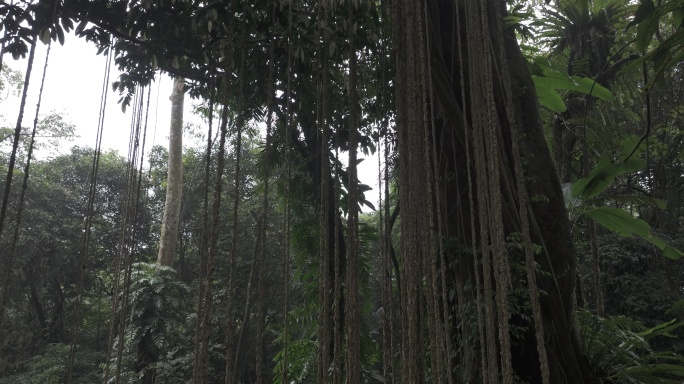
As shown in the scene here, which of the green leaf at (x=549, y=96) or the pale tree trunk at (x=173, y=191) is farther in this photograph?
the pale tree trunk at (x=173, y=191)

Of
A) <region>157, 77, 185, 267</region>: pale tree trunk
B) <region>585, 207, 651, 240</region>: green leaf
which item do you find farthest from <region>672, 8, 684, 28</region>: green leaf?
<region>157, 77, 185, 267</region>: pale tree trunk

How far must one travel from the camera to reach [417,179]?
47.4 inches

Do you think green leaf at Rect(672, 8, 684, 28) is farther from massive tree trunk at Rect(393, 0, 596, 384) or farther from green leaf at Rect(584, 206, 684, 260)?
green leaf at Rect(584, 206, 684, 260)

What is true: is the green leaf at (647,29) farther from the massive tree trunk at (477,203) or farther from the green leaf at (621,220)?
the green leaf at (621,220)

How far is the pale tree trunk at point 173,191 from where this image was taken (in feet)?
16.8

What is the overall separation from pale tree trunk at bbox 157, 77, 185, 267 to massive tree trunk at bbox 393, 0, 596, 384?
3667mm

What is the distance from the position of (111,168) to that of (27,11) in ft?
26.0

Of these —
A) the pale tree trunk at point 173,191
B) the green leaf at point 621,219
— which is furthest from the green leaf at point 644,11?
the pale tree trunk at point 173,191

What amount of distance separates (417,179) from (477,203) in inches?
31.7

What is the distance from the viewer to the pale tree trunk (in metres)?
5.12

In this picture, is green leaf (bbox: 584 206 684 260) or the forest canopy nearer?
Result: the forest canopy

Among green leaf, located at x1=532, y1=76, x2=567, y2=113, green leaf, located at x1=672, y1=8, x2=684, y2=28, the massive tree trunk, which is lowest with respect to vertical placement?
the massive tree trunk

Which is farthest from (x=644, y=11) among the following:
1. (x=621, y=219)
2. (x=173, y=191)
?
(x=173, y=191)

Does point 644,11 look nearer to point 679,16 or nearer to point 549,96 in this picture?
point 679,16
